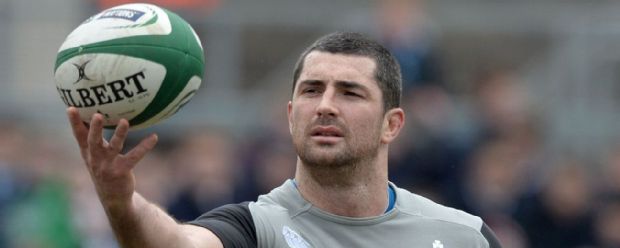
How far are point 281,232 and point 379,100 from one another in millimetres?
832

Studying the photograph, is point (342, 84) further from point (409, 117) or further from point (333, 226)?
point (409, 117)

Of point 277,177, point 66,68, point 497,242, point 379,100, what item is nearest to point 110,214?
point 66,68

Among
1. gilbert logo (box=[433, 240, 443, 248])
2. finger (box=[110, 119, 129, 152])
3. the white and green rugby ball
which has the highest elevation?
the white and green rugby ball

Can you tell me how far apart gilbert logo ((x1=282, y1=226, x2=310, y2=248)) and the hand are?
98cm

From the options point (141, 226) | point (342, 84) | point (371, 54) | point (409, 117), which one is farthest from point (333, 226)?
point (409, 117)

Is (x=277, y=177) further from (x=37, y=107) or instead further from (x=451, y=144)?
(x=37, y=107)

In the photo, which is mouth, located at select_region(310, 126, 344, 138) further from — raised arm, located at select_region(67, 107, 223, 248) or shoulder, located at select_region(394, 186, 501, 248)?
raised arm, located at select_region(67, 107, 223, 248)

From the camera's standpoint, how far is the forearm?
17.6 ft

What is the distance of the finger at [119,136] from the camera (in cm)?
526

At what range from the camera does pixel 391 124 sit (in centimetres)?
676

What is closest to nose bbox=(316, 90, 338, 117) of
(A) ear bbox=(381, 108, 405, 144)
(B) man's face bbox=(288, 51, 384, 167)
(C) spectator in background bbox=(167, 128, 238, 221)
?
(B) man's face bbox=(288, 51, 384, 167)

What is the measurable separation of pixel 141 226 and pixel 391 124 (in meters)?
1.73

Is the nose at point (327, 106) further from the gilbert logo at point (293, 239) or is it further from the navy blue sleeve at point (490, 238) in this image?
the navy blue sleeve at point (490, 238)

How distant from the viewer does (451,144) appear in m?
12.2
